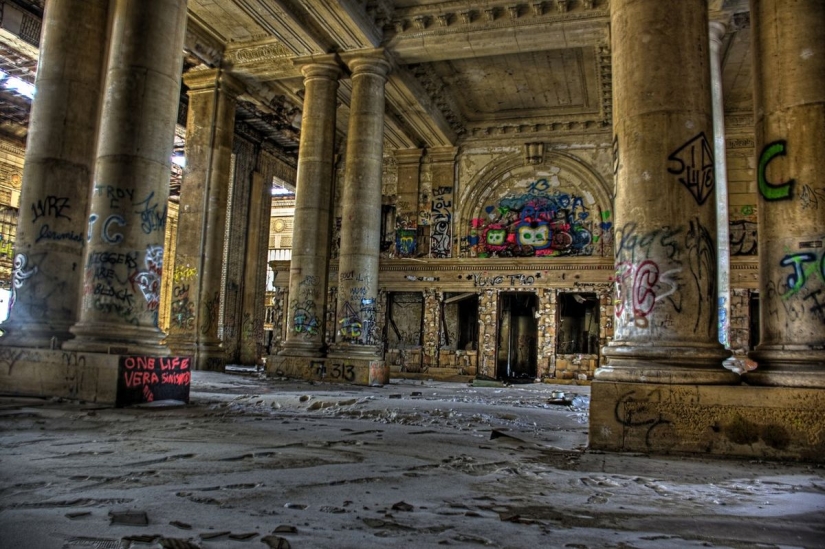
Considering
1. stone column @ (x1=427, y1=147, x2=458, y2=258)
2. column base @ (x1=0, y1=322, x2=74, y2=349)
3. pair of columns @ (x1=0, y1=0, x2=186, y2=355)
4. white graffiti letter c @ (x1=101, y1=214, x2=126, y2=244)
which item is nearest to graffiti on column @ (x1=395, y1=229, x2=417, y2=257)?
stone column @ (x1=427, y1=147, x2=458, y2=258)

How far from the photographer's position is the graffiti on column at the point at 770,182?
6543 millimetres

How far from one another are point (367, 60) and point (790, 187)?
42.5ft

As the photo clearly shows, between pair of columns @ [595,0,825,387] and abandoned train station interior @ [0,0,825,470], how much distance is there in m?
0.02

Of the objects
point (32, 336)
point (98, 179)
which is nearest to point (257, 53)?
point (98, 179)

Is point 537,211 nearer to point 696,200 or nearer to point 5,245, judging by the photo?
point 696,200

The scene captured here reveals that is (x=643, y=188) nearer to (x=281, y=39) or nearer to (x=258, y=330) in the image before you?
(x=281, y=39)

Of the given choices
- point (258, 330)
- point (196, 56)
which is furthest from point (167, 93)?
point (258, 330)

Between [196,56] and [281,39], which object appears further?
[196,56]

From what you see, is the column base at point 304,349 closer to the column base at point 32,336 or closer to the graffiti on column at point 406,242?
the column base at point 32,336

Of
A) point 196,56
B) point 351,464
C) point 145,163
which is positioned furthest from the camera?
point 196,56

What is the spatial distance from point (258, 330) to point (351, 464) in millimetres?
21242

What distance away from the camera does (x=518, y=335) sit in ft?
81.5

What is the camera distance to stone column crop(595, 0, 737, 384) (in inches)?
239

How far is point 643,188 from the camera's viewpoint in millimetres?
6363
